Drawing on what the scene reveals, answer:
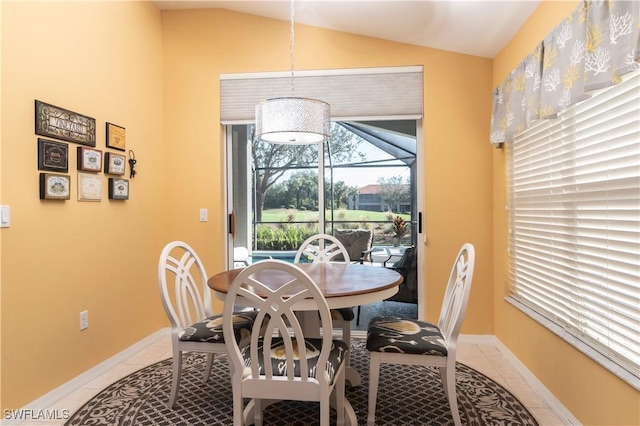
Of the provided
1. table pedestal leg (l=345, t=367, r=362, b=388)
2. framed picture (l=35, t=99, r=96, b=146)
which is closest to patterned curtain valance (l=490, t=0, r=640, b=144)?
table pedestal leg (l=345, t=367, r=362, b=388)

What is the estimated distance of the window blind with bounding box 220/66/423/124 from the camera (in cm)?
335

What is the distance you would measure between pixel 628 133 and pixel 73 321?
3.12 meters

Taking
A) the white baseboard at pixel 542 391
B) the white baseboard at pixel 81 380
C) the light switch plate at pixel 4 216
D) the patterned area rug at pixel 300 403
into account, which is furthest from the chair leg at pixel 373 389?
the light switch plate at pixel 4 216

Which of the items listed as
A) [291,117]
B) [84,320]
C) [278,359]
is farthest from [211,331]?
[291,117]

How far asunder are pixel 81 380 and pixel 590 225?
3065 millimetres

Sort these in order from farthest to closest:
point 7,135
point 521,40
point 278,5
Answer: point 278,5 < point 521,40 < point 7,135

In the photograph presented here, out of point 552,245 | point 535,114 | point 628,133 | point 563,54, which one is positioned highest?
point 563,54

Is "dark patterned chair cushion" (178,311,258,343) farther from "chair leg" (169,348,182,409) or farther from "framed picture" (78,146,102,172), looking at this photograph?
"framed picture" (78,146,102,172)

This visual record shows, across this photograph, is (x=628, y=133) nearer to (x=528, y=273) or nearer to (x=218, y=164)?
(x=528, y=273)

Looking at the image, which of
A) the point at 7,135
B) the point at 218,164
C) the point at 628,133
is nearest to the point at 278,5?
the point at 218,164

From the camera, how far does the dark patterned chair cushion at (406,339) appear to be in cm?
195

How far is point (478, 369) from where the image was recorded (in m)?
2.77

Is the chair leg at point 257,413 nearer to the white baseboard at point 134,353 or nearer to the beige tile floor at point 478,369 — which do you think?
the beige tile floor at point 478,369

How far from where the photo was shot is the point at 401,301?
11.6 ft
